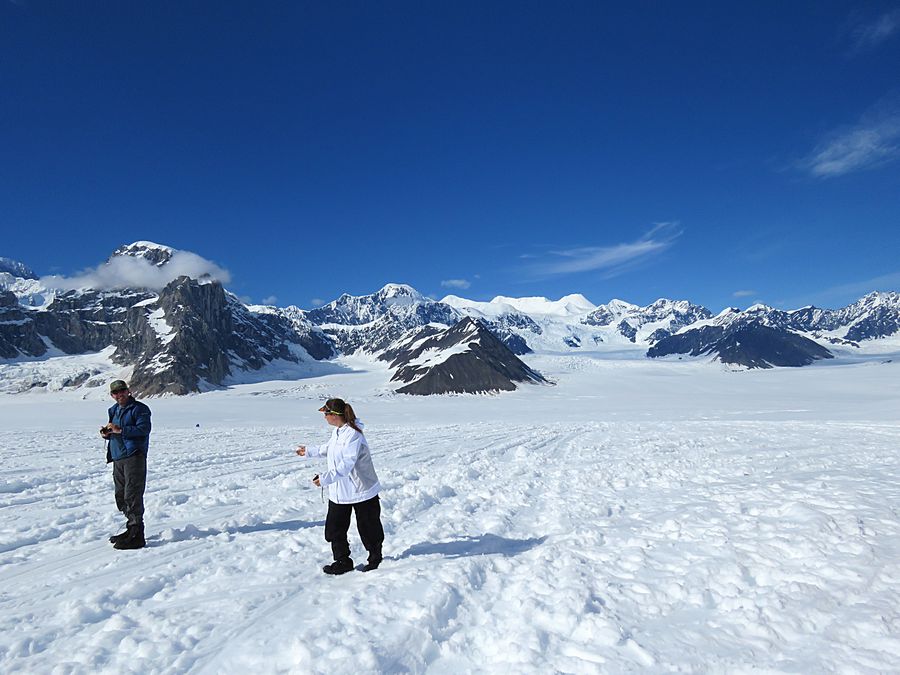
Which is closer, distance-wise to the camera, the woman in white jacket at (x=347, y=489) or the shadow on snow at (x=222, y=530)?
the woman in white jacket at (x=347, y=489)

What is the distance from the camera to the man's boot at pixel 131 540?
23.5 ft

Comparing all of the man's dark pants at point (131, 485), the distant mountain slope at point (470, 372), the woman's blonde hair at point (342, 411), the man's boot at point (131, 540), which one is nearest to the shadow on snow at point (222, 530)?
the man's boot at point (131, 540)

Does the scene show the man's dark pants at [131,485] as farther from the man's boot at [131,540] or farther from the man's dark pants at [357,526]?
the man's dark pants at [357,526]

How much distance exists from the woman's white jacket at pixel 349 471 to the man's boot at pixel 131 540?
345 cm

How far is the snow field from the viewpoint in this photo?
14.1 ft

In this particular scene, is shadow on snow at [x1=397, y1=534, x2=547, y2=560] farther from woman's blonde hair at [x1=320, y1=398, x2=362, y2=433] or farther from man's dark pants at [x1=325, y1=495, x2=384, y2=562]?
woman's blonde hair at [x1=320, y1=398, x2=362, y2=433]

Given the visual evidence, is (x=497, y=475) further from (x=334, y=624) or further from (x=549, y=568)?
(x=334, y=624)

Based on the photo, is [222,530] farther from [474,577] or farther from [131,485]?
[474,577]

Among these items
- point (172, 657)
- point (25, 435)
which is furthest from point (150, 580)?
point (25, 435)

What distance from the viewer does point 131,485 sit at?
7352mm

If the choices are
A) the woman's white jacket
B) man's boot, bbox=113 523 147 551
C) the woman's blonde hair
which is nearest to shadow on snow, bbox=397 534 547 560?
the woman's white jacket

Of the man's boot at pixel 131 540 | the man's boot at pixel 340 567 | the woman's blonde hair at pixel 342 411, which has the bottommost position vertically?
the man's boot at pixel 340 567

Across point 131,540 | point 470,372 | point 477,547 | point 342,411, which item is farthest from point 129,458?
point 470,372

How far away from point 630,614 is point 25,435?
102ft
